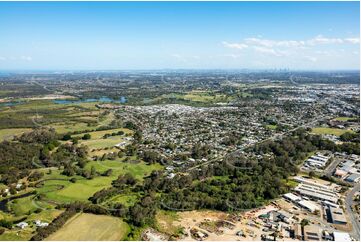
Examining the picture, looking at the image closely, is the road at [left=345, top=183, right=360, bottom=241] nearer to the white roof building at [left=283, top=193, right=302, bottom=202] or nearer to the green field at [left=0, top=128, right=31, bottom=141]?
the white roof building at [left=283, top=193, right=302, bottom=202]

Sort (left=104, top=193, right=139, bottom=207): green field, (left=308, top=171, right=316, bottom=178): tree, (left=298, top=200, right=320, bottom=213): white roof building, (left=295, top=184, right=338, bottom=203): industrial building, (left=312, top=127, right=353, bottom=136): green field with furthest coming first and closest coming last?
(left=312, top=127, right=353, bottom=136): green field, (left=308, top=171, right=316, bottom=178): tree, (left=295, top=184, right=338, bottom=203): industrial building, (left=104, top=193, right=139, bottom=207): green field, (left=298, top=200, right=320, bottom=213): white roof building

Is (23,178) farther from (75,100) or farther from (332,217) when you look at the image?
(75,100)

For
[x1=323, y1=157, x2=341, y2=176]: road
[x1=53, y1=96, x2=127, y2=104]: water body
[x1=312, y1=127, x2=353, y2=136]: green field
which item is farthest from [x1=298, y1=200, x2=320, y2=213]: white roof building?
[x1=53, y1=96, x2=127, y2=104]: water body

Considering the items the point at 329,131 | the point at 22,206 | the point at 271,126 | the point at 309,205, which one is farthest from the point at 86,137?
the point at 329,131

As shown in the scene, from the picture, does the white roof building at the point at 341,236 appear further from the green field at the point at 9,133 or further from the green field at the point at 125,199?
the green field at the point at 9,133

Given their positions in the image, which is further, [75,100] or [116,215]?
[75,100]

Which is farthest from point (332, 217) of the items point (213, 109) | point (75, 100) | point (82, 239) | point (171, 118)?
point (75, 100)

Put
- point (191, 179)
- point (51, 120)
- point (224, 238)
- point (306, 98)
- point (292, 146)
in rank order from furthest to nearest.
A: point (306, 98) → point (51, 120) → point (292, 146) → point (191, 179) → point (224, 238)
